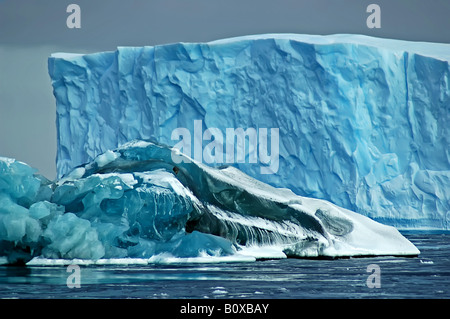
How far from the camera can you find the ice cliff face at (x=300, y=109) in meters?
16.4

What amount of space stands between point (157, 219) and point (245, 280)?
7.72 ft

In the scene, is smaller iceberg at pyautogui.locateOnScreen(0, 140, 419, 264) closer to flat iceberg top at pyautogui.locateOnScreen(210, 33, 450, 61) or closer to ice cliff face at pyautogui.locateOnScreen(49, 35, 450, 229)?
ice cliff face at pyautogui.locateOnScreen(49, 35, 450, 229)

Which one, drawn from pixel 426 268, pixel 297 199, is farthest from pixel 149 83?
pixel 426 268

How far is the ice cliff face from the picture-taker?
16.4 m

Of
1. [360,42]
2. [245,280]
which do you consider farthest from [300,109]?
[245,280]

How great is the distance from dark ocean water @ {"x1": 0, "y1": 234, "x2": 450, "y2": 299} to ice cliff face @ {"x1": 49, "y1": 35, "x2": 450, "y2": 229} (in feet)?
24.9

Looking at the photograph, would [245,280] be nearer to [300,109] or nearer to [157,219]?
[157,219]

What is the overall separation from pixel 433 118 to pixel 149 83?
20.2 ft

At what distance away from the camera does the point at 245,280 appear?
6.71m

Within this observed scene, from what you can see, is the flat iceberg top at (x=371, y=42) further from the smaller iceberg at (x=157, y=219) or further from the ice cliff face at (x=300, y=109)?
the smaller iceberg at (x=157, y=219)

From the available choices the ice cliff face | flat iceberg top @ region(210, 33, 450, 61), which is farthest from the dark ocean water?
flat iceberg top @ region(210, 33, 450, 61)

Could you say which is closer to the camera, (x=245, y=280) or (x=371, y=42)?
(x=245, y=280)

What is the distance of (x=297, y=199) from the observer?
9.42m
